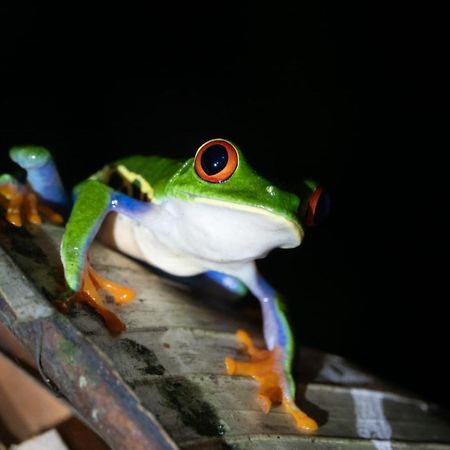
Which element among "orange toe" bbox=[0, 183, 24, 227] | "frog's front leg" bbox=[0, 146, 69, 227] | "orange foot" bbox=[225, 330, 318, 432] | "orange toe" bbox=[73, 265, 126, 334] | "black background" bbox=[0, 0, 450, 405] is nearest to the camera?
"orange toe" bbox=[73, 265, 126, 334]

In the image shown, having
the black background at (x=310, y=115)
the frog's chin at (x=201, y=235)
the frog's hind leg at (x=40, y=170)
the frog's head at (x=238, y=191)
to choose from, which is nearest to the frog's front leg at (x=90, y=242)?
the frog's chin at (x=201, y=235)

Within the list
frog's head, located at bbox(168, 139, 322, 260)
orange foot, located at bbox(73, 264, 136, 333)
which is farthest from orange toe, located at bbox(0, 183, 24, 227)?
frog's head, located at bbox(168, 139, 322, 260)

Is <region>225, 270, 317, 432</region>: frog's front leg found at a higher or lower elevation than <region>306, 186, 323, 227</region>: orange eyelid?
lower

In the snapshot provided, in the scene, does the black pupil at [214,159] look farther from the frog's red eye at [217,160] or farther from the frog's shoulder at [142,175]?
the frog's shoulder at [142,175]

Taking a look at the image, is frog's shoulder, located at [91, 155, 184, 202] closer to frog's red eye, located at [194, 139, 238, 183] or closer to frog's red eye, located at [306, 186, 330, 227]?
frog's red eye, located at [194, 139, 238, 183]

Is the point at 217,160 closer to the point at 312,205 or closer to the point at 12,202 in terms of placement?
the point at 312,205

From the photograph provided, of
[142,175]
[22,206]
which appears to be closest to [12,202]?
[22,206]
